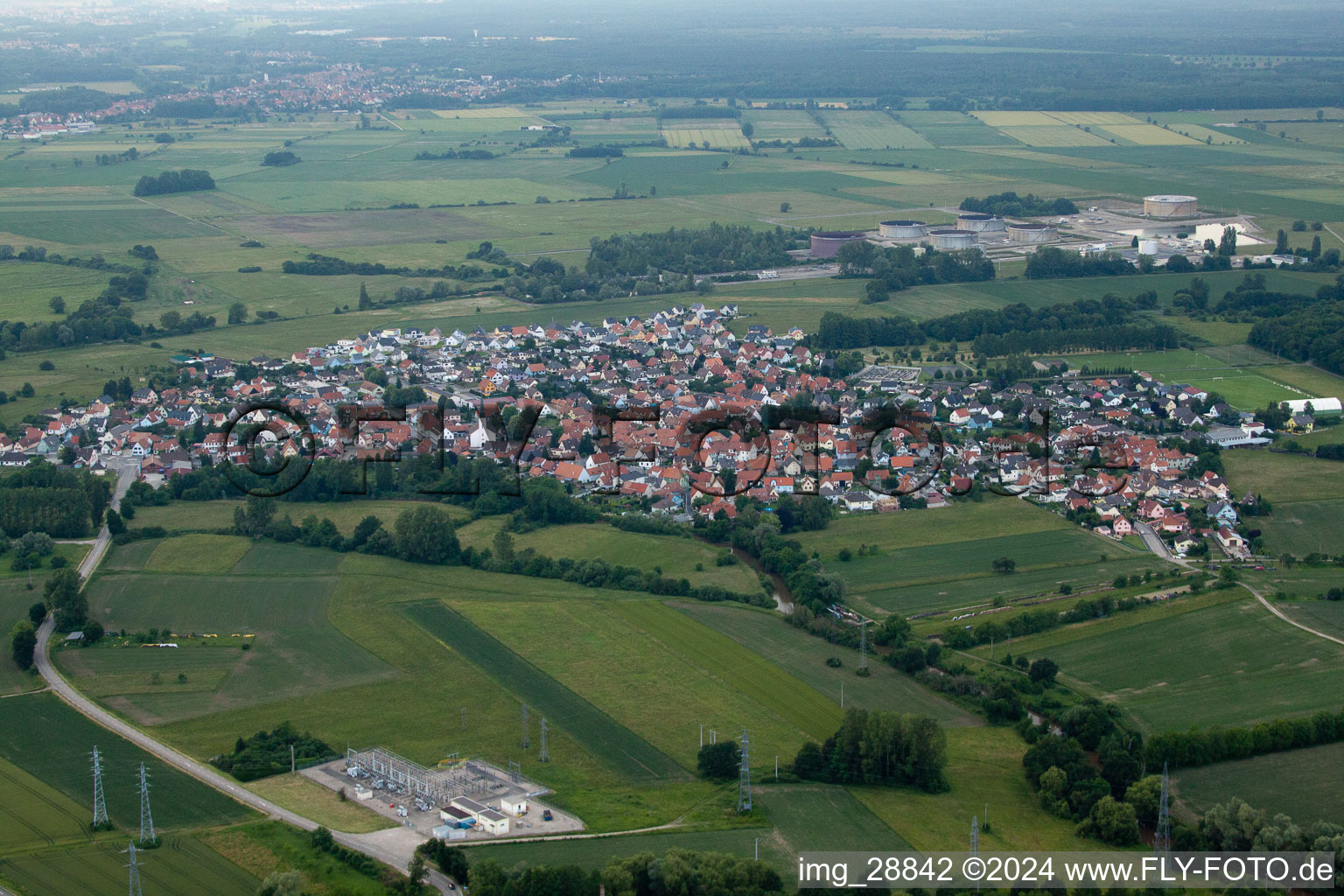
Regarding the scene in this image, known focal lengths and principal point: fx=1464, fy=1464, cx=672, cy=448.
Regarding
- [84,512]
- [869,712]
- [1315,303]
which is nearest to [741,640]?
[869,712]

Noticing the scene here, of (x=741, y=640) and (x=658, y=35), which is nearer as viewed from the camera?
(x=741, y=640)

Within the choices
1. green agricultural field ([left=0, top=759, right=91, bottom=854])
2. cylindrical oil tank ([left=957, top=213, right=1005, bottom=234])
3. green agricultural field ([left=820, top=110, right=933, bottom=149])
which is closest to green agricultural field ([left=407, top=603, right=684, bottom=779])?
green agricultural field ([left=0, top=759, right=91, bottom=854])

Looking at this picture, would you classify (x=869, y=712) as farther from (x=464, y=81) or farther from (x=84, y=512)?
(x=464, y=81)

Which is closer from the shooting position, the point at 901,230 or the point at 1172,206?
the point at 901,230

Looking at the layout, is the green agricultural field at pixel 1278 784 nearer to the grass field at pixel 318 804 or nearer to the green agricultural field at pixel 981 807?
the green agricultural field at pixel 981 807

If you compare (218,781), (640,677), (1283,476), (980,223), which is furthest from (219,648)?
(980,223)

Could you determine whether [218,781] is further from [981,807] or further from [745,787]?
[981,807]
